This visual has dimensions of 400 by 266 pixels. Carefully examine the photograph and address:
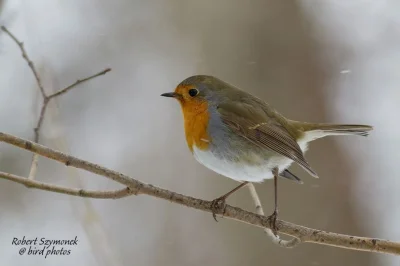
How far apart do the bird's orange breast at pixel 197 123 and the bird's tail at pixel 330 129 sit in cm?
66

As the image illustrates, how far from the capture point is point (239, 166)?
2.64m

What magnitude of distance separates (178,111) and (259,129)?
305 centimetres

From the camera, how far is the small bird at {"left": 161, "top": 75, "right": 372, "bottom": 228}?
2615mm

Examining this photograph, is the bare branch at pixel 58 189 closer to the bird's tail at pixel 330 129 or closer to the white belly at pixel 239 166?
the white belly at pixel 239 166

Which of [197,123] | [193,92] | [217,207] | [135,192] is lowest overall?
[217,207]

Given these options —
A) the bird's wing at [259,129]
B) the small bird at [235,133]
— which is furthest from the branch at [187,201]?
the bird's wing at [259,129]

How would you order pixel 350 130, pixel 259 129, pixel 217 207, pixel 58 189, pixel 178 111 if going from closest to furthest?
1. pixel 58 189
2. pixel 217 207
3. pixel 259 129
4. pixel 350 130
5. pixel 178 111

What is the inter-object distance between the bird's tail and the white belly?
1.19ft

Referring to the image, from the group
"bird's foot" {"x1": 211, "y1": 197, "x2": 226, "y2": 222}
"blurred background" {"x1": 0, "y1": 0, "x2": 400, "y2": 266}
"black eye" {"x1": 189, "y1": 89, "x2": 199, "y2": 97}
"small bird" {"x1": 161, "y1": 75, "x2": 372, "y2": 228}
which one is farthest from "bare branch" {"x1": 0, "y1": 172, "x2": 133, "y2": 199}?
"blurred background" {"x1": 0, "y1": 0, "x2": 400, "y2": 266}

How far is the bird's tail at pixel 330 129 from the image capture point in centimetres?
294

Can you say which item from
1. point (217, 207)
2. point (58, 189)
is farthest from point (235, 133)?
point (58, 189)

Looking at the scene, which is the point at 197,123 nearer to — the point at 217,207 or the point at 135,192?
the point at 217,207

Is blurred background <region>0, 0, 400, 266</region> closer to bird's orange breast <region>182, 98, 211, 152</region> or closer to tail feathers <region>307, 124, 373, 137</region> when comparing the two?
tail feathers <region>307, 124, 373, 137</region>

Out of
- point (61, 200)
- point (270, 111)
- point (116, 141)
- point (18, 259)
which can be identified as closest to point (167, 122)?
point (116, 141)
